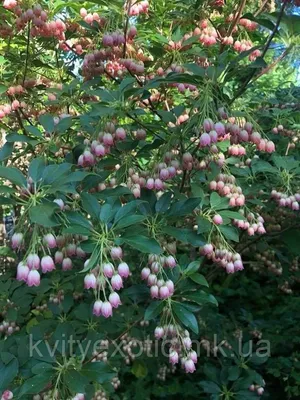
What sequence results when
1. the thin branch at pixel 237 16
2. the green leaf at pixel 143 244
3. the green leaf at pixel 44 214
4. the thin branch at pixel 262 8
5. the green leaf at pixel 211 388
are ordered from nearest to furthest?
the green leaf at pixel 44 214, the green leaf at pixel 143 244, the thin branch at pixel 237 16, the thin branch at pixel 262 8, the green leaf at pixel 211 388

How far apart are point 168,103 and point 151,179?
1024mm

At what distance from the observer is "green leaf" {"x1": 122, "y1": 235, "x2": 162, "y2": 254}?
1.42 m

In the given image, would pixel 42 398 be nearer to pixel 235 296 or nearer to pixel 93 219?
pixel 93 219

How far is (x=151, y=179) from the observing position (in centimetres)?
189

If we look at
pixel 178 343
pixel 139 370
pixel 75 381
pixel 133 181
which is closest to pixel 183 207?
pixel 133 181

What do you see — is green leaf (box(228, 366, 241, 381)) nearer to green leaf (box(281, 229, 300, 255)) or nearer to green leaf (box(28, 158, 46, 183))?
green leaf (box(281, 229, 300, 255))

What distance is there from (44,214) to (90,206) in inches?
9.1

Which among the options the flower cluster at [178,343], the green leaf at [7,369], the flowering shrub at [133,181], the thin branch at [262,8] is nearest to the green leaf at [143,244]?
the flowering shrub at [133,181]

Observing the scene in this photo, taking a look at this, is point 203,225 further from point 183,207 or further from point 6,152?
point 6,152

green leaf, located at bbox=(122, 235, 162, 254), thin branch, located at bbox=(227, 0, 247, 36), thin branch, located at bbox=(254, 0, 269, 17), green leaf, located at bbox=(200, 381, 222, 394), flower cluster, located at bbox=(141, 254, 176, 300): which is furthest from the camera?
green leaf, located at bbox=(200, 381, 222, 394)

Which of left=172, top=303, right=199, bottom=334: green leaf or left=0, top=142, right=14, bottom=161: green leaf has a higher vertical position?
left=0, top=142, right=14, bottom=161: green leaf

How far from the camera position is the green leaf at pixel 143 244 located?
1418 mm

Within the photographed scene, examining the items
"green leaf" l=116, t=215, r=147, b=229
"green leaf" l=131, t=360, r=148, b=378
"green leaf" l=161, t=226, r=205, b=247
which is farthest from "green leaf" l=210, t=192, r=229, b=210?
"green leaf" l=131, t=360, r=148, b=378

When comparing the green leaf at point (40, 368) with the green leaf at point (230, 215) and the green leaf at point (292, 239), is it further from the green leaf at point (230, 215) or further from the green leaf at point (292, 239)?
the green leaf at point (292, 239)
